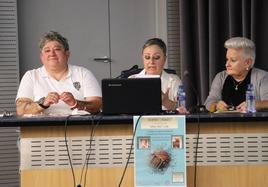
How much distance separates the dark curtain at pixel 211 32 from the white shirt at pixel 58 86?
955 mm

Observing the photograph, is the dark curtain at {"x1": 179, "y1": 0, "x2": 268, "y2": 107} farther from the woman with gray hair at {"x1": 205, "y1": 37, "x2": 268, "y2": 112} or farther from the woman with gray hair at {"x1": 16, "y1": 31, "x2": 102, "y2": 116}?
the woman with gray hair at {"x1": 16, "y1": 31, "x2": 102, "y2": 116}

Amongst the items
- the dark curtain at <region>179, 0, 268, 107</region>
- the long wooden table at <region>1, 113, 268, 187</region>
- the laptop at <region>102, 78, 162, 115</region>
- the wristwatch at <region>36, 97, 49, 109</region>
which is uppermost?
the dark curtain at <region>179, 0, 268, 107</region>

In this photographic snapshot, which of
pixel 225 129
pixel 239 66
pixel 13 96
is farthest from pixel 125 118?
pixel 13 96

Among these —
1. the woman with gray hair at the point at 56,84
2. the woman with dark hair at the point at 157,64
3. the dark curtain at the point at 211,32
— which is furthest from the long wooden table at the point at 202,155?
the dark curtain at the point at 211,32

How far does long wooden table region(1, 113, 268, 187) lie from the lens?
2281 mm

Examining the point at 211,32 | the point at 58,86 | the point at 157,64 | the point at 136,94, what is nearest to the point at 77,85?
the point at 58,86

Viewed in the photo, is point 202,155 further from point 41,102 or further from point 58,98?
point 41,102

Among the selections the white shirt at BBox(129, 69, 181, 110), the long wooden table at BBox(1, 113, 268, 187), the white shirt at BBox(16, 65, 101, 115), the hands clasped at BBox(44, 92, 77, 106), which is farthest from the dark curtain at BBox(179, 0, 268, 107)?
the long wooden table at BBox(1, 113, 268, 187)

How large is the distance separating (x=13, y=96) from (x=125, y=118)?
2290 mm

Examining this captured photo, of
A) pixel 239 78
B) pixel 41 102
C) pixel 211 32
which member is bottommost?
pixel 41 102

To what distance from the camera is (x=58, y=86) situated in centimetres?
295

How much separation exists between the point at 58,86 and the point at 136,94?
85cm

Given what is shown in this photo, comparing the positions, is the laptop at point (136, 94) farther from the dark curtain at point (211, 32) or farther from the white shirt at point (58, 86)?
the dark curtain at point (211, 32)

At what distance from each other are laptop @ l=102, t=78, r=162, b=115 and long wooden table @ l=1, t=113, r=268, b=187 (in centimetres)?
10
